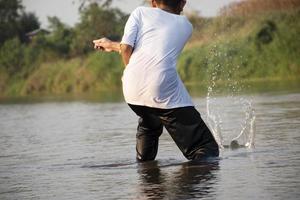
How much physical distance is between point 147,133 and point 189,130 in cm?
58

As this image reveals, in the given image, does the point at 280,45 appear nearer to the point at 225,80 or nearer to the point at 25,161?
the point at 225,80

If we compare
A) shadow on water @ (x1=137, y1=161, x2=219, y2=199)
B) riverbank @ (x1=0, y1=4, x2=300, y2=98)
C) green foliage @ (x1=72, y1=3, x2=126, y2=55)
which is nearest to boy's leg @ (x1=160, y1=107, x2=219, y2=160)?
Answer: shadow on water @ (x1=137, y1=161, x2=219, y2=199)

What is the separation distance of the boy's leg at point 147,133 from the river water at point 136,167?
0.47 ft

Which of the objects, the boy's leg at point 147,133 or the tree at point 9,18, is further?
the tree at point 9,18

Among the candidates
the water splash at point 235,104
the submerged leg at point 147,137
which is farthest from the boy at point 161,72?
the water splash at point 235,104

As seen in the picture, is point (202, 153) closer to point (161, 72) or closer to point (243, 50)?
point (161, 72)

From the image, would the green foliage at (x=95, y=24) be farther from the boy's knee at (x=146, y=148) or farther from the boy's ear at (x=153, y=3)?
the boy's ear at (x=153, y=3)

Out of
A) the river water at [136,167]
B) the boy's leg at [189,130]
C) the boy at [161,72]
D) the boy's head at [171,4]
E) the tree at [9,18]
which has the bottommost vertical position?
the river water at [136,167]

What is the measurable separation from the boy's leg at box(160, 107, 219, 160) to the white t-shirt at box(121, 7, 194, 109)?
0.09 m

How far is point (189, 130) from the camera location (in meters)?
8.62

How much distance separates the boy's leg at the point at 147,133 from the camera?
8780 mm

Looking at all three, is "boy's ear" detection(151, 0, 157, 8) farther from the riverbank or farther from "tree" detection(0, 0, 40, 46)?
"tree" detection(0, 0, 40, 46)

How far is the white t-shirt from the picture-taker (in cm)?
841

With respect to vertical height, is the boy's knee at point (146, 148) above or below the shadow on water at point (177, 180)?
above
